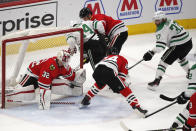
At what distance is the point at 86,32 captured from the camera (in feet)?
18.2

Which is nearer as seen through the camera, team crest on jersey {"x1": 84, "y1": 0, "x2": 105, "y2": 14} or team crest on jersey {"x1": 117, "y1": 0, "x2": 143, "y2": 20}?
team crest on jersey {"x1": 84, "y1": 0, "x2": 105, "y2": 14}

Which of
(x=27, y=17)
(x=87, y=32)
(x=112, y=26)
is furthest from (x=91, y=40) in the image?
(x=27, y=17)

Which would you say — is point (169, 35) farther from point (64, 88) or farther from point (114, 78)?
point (64, 88)

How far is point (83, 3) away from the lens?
7.20 meters

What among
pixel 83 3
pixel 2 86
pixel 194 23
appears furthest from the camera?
pixel 194 23

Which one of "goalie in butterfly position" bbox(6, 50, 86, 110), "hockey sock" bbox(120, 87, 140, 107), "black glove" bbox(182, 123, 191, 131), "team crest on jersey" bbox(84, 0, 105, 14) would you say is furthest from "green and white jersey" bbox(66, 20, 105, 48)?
"black glove" bbox(182, 123, 191, 131)

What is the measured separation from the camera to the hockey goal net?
5.11 metres

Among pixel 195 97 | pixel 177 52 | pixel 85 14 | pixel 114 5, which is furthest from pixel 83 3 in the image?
pixel 195 97

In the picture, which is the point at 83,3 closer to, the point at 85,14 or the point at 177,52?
the point at 85,14

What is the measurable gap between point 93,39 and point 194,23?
2771 mm

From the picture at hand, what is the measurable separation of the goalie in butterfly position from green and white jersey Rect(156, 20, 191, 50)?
953mm

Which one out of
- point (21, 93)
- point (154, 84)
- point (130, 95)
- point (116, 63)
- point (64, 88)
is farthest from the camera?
point (154, 84)

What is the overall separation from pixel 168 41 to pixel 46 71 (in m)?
1.49

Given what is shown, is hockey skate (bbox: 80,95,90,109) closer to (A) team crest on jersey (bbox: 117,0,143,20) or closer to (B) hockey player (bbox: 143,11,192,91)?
(B) hockey player (bbox: 143,11,192,91)
